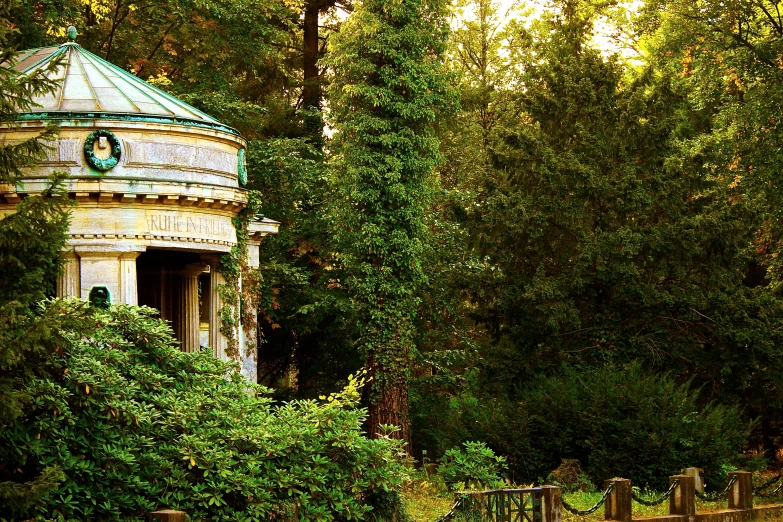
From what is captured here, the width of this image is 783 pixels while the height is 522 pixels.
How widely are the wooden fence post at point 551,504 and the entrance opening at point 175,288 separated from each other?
12027 millimetres

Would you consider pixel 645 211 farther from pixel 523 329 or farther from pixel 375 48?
pixel 375 48

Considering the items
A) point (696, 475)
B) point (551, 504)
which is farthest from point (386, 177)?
point (551, 504)

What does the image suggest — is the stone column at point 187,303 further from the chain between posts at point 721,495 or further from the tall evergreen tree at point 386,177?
the chain between posts at point 721,495

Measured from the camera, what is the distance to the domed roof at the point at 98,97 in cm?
2198

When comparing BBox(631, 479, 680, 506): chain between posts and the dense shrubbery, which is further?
the dense shrubbery

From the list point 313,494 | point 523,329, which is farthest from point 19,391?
point 523,329

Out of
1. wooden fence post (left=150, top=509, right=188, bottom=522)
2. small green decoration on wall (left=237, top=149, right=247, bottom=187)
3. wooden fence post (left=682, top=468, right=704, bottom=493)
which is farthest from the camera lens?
small green decoration on wall (left=237, top=149, right=247, bottom=187)

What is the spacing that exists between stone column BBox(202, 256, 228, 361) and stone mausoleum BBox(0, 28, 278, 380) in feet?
0.98

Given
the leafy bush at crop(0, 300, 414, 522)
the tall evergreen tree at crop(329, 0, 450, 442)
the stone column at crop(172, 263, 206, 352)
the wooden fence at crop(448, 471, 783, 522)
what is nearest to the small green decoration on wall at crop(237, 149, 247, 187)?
the stone column at crop(172, 263, 206, 352)

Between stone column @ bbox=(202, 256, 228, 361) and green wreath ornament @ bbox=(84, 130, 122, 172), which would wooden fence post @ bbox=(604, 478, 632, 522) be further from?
green wreath ornament @ bbox=(84, 130, 122, 172)

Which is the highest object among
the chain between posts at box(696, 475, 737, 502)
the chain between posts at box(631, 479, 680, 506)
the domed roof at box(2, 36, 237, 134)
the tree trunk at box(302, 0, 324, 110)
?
the tree trunk at box(302, 0, 324, 110)

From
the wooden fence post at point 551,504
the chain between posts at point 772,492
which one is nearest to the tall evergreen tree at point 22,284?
the wooden fence post at point 551,504

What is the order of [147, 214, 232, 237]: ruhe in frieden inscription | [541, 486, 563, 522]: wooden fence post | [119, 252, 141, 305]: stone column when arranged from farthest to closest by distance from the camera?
[147, 214, 232, 237]: ruhe in frieden inscription → [119, 252, 141, 305]: stone column → [541, 486, 563, 522]: wooden fence post

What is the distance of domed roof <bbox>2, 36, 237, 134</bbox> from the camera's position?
2198 centimetres
